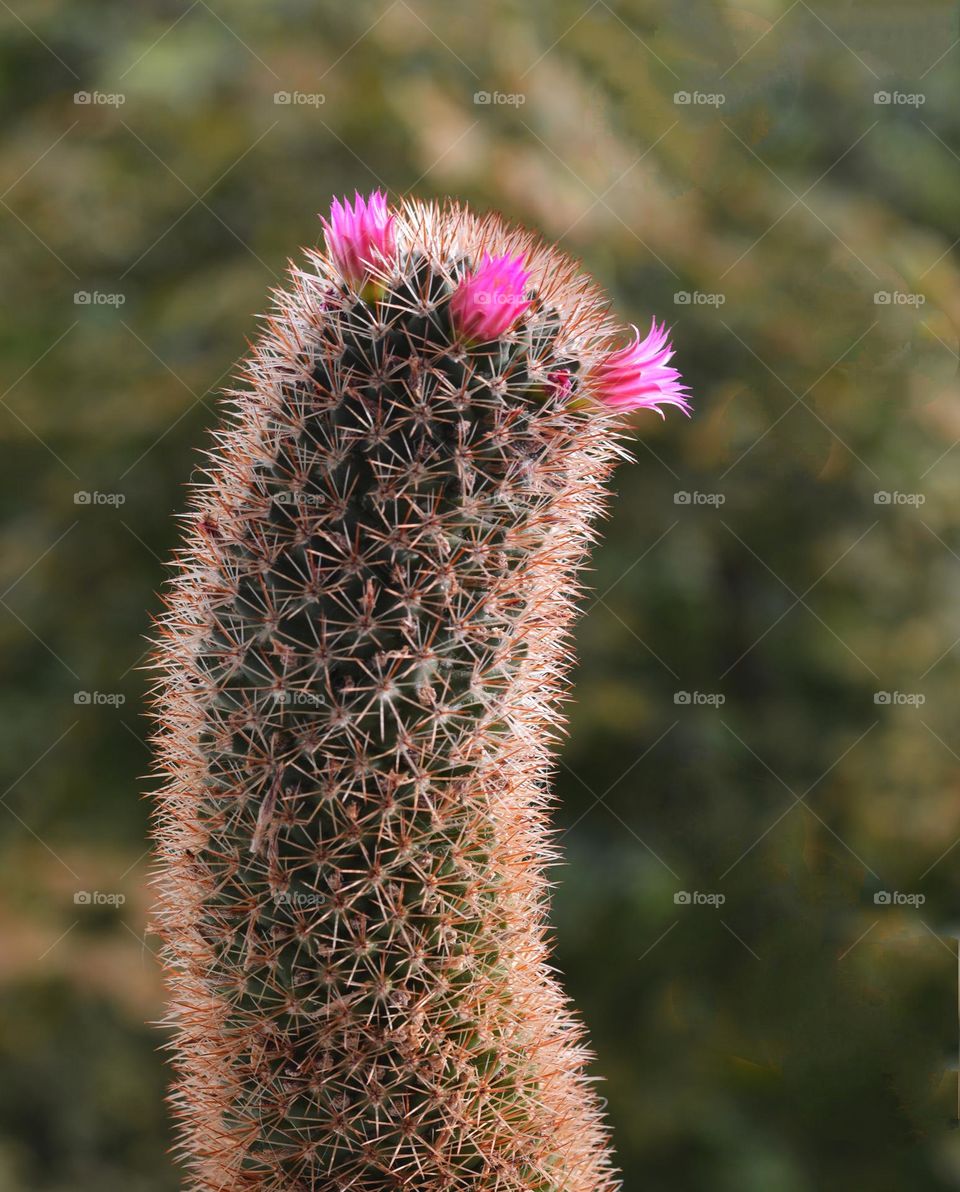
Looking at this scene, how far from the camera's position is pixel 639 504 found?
7.94 ft

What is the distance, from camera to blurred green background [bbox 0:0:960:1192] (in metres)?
2.16

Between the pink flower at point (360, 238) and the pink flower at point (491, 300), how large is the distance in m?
0.07

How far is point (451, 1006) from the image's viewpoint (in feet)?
2.85

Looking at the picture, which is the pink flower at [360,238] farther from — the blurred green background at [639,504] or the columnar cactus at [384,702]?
the blurred green background at [639,504]

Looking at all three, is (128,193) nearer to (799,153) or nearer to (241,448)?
(799,153)

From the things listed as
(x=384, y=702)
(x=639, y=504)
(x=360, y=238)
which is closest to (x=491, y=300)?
(x=360, y=238)

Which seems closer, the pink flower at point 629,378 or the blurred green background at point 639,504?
the pink flower at point 629,378

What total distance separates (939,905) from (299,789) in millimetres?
1837

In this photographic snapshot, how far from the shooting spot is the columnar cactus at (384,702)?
2.74ft

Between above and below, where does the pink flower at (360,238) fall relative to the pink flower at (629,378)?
above

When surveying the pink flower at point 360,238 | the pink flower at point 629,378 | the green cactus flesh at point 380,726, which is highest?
the pink flower at point 360,238

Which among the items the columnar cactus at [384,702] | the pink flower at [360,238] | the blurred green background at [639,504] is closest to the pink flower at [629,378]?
the columnar cactus at [384,702]

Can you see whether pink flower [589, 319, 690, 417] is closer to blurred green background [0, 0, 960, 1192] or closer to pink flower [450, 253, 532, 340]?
pink flower [450, 253, 532, 340]

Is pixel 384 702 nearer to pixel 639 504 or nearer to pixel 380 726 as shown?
pixel 380 726
